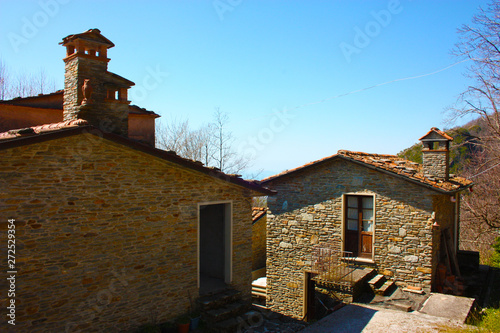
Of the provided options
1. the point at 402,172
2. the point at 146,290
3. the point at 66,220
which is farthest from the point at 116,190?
the point at 402,172

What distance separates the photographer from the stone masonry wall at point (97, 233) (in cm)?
610

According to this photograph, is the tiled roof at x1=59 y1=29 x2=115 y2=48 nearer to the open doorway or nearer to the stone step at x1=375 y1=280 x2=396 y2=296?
the open doorway

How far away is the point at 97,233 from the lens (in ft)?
22.8

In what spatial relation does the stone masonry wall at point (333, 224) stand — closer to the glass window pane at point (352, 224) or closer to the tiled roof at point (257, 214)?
the glass window pane at point (352, 224)

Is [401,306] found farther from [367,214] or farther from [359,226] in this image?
[367,214]

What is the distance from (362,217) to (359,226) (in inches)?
13.1

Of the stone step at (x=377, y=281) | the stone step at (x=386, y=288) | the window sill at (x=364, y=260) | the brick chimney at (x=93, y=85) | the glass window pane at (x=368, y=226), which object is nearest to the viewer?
the brick chimney at (x=93, y=85)

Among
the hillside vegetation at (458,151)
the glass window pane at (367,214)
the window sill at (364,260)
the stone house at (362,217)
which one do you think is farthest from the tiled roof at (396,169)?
the hillside vegetation at (458,151)

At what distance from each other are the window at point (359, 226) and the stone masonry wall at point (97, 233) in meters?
5.99

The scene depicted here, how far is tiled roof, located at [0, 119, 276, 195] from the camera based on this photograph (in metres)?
5.70

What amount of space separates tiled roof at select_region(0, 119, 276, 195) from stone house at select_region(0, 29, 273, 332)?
0.02 metres

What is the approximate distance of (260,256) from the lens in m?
18.9

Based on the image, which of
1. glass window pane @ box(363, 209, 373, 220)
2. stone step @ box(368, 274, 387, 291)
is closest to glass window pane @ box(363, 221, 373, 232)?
glass window pane @ box(363, 209, 373, 220)

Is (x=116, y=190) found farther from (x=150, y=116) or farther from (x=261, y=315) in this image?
(x=150, y=116)
